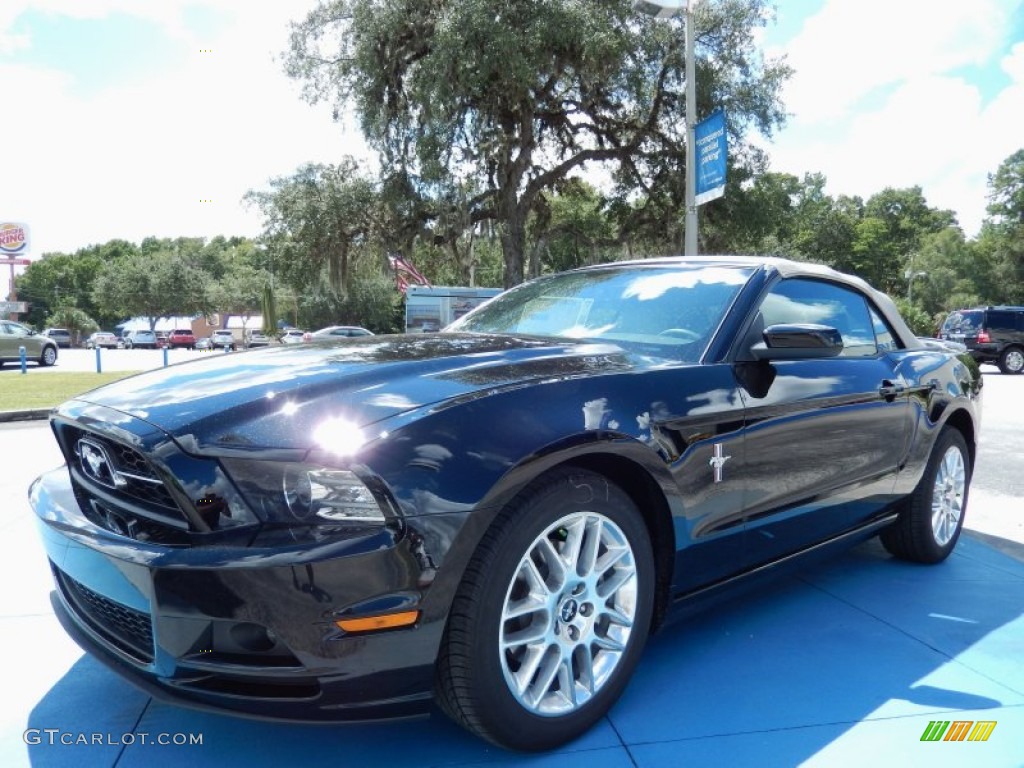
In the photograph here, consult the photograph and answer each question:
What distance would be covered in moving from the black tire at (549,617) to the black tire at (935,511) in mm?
2141

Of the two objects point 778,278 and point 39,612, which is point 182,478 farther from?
point 778,278

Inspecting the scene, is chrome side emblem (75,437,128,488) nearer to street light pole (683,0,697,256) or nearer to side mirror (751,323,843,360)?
side mirror (751,323,843,360)

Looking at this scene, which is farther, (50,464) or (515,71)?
(515,71)

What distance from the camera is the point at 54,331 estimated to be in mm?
56250

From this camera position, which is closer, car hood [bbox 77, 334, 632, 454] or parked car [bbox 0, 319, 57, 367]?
car hood [bbox 77, 334, 632, 454]

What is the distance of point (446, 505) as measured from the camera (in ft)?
6.07

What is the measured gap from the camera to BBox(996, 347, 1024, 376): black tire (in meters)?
19.3

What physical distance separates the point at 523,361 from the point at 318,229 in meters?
17.7

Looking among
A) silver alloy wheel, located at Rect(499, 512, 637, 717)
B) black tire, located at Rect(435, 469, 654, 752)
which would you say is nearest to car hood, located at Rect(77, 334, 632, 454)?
black tire, located at Rect(435, 469, 654, 752)

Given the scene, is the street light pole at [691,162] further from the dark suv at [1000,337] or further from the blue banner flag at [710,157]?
the dark suv at [1000,337]

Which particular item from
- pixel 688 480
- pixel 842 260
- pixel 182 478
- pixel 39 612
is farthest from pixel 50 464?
pixel 842 260

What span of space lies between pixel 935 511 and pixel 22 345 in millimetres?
26433

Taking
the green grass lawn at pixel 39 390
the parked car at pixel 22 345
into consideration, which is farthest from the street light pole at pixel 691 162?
the parked car at pixel 22 345

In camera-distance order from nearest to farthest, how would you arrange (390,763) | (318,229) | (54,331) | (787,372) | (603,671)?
(390,763)
(603,671)
(787,372)
(318,229)
(54,331)
